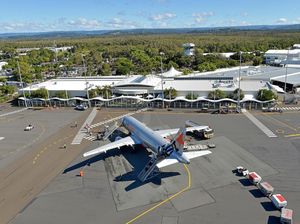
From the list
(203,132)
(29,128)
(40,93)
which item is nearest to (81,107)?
(40,93)

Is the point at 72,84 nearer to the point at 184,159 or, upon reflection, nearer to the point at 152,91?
the point at 152,91

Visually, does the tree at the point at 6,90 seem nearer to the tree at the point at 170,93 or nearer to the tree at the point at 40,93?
the tree at the point at 40,93

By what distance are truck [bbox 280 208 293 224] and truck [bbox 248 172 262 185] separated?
8.95 metres

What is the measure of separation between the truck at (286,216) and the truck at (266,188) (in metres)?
5.44

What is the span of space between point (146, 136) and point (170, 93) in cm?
4600

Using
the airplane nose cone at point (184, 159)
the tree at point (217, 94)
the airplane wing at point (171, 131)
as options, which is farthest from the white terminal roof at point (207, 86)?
the airplane nose cone at point (184, 159)

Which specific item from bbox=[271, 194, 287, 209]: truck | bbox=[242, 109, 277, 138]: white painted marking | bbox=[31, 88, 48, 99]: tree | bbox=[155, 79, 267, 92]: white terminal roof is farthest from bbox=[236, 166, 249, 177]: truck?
bbox=[31, 88, 48, 99]: tree

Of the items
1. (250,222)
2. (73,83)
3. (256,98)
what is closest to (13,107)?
(73,83)

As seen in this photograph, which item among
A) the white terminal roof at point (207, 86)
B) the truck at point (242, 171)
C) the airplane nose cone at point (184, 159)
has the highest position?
the airplane nose cone at point (184, 159)

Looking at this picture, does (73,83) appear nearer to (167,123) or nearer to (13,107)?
(13,107)

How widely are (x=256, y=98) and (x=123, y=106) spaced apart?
46824 mm

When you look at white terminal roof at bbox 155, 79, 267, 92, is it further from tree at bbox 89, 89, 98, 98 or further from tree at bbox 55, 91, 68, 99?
tree at bbox 55, 91, 68, 99

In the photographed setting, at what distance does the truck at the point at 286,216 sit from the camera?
38875 mm

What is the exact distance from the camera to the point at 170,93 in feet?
345
